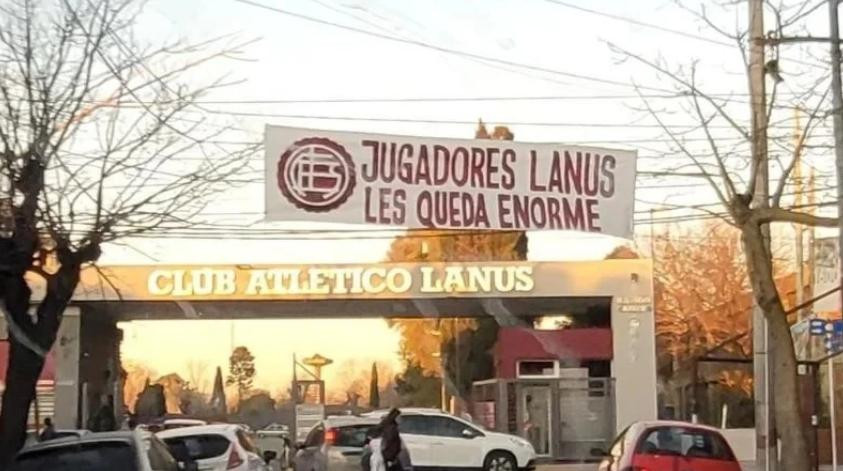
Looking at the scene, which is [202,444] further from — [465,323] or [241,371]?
[241,371]

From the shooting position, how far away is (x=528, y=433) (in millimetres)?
40812

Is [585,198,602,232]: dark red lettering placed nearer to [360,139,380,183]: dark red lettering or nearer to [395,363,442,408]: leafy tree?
A: [360,139,380,183]: dark red lettering

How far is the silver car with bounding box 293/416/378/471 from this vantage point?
29.2 metres

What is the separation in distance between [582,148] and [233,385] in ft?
165

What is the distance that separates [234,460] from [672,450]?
259 inches

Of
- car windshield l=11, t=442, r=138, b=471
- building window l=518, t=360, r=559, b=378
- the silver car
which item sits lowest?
the silver car

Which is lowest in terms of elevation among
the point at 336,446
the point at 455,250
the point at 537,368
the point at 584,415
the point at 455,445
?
the point at 455,445

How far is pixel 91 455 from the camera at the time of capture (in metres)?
14.5

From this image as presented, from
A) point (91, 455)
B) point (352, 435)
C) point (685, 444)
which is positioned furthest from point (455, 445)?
point (91, 455)

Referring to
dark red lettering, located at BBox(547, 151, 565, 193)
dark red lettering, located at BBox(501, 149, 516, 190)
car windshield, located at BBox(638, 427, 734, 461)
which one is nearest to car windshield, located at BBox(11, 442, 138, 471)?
dark red lettering, located at BBox(501, 149, 516, 190)

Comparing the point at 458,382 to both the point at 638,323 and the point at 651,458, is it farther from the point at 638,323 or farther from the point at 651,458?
the point at 651,458

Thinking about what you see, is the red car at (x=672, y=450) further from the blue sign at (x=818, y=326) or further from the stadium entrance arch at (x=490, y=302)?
the stadium entrance arch at (x=490, y=302)

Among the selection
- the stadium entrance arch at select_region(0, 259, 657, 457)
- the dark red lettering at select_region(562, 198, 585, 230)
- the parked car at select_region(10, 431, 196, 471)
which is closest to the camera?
the parked car at select_region(10, 431, 196, 471)

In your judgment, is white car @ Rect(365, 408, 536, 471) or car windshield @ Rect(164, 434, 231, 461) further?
white car @ Rect(365, 408, 536, 471)
